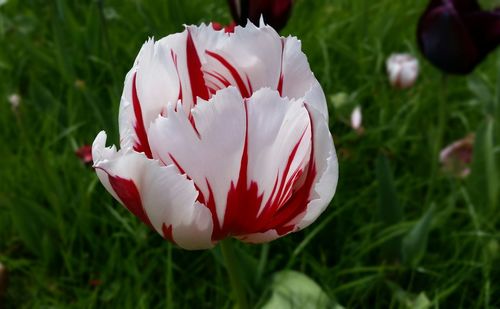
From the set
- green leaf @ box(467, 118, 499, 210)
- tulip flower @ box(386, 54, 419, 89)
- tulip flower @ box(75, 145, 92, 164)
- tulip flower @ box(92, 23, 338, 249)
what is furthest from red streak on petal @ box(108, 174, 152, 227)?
tulip flower @ box(386, 54, 419, 89)

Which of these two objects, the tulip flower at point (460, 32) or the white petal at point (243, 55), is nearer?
the white petal at point (243, 55)

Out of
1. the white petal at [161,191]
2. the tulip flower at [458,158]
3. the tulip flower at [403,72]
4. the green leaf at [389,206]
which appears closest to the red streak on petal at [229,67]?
the white petal at [161,191]

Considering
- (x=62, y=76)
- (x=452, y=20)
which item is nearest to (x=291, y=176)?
(x=452, y=20)

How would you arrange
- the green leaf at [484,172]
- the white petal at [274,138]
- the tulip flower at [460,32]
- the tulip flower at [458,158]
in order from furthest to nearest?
the tulip flower at [458,158]
the green leaf at [484,172]
the tulip flower at [460,32]
the white petal at [274,138]

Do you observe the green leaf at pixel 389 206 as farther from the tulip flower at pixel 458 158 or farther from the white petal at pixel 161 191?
the white petal at pixel 161 191

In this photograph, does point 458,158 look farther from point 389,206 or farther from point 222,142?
point 222,142

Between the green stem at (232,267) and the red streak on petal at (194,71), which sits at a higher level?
the red streak on petal at (194,71)

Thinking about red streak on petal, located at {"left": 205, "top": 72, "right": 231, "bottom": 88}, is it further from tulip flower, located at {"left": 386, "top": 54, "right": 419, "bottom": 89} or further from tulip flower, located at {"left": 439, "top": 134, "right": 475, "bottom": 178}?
tulip flower, located at {"left": 386, "top": 54, "right": 419, "bottom": 89}
